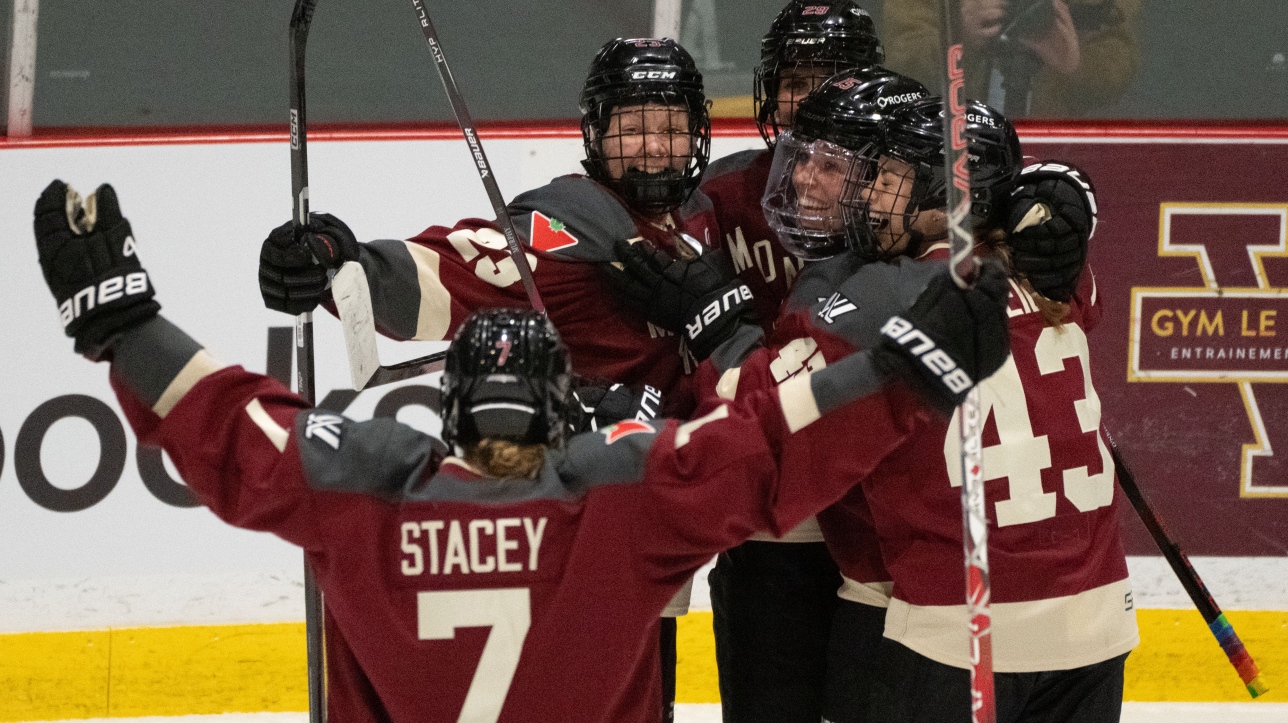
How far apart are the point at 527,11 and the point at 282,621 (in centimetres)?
167

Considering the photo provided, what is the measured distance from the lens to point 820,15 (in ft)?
7.88

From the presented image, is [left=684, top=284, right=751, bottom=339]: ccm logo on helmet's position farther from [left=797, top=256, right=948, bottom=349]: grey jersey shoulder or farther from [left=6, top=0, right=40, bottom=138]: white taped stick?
[left=6, top=0, right=40, bottom=138]: white taped stick

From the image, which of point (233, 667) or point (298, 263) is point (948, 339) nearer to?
point (298, 263)

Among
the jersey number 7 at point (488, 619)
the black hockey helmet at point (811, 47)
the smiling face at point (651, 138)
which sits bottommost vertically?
the jersey number 7 at point (488, 619)

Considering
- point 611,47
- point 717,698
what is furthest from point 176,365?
point 717,698

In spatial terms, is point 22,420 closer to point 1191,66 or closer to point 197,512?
point 197,512

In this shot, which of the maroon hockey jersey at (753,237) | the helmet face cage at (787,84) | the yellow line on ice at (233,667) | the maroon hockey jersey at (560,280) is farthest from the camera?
the yellow line on ice at (233,667)

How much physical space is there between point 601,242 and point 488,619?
2.64ft

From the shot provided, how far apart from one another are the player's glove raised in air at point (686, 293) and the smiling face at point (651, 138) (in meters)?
0.15

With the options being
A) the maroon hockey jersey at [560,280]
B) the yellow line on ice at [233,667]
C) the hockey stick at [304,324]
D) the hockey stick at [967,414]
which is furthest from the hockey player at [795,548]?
the yellow line on ice at [233,667]

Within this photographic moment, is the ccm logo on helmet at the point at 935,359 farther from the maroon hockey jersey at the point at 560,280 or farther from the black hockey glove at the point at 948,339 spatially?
the maroon hockey jersey at the point at 560,280

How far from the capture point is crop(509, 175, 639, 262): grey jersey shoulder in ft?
6.83

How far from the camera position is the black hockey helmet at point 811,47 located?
2367mm

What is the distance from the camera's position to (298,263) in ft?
6.19
